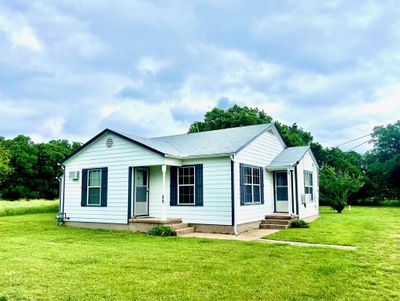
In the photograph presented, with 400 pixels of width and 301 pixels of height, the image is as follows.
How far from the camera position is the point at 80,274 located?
5641 mm

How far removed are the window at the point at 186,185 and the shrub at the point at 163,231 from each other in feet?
5.24

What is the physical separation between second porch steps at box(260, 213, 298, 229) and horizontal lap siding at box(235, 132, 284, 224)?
0.27 m

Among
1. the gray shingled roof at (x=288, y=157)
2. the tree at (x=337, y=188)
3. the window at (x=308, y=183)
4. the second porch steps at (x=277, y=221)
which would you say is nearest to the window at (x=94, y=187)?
the second porch steps at (x=277, y=221)

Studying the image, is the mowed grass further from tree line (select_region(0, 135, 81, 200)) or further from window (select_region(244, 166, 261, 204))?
tree line (select_region(0, 135, 81, 200))

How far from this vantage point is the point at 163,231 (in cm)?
1070

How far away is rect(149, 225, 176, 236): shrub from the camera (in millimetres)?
10656

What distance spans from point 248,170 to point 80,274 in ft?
26.8

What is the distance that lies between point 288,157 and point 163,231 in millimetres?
7538

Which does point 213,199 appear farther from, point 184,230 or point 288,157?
point 288,157

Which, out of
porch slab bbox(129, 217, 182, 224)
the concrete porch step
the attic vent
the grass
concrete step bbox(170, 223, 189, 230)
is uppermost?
the attic vent

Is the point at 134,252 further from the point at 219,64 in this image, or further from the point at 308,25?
the point at 219,64

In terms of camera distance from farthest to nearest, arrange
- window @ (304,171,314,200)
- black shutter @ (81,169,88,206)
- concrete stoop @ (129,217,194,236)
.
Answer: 1. window @ (304,171,314,200)
2. black shutter @ (81,169,88,206)
3. concrete stoop @ (129,217,194,236)

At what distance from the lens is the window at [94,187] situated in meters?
13.4

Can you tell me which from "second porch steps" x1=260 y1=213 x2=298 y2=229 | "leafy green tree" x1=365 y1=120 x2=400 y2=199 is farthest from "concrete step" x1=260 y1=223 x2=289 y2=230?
"leafy green tree" x1=365 y1=120 x2=400 y2=199
